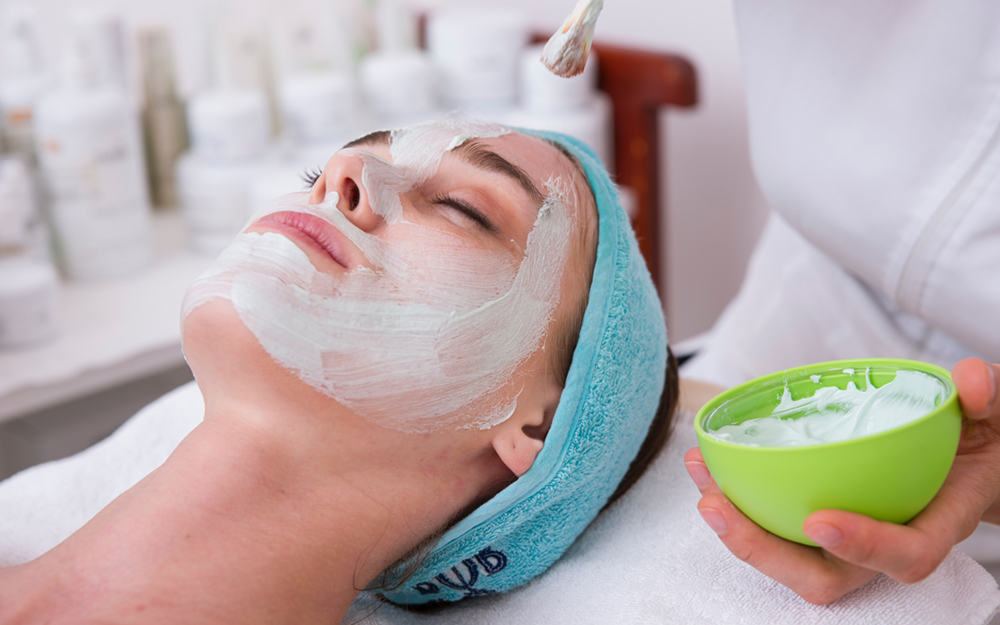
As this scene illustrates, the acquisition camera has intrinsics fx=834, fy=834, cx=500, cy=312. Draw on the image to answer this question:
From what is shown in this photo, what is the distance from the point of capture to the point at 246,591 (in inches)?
25.0

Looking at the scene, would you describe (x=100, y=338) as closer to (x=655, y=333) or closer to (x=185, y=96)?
(x=185, y=96)

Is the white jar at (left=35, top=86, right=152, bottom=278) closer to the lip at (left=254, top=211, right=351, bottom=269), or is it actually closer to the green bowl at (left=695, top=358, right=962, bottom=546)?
the lip at (left=254, top=211, right=351, bottom=269)

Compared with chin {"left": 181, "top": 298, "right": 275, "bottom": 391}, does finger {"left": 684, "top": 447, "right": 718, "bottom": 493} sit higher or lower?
lower

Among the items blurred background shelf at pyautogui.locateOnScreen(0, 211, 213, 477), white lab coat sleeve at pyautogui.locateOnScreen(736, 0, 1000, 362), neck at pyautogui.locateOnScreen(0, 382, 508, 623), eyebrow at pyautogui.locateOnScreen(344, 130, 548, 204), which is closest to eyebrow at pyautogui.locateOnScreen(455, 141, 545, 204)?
eyebrow at pyautogui.locateOnScreen(344, 130, 548, 204)

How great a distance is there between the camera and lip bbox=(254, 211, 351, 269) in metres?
0.68

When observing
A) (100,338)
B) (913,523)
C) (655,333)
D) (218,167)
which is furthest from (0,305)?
(913,523)

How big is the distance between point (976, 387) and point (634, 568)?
34cm

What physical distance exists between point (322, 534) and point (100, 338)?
0.83 m

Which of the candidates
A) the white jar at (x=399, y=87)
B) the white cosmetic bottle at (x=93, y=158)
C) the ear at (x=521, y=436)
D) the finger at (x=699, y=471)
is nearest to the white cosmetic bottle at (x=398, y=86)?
the white jar at (x=399, y=87)

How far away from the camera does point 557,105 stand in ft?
5.20

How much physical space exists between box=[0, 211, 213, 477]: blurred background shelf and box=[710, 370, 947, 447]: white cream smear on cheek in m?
0.97

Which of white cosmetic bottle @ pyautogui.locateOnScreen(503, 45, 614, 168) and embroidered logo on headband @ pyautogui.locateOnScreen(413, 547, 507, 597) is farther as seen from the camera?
white cosmetic bottle @ pyautogui.locateOnScreen(503, 45, 614, 168)

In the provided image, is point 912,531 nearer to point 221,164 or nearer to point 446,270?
point 446,270

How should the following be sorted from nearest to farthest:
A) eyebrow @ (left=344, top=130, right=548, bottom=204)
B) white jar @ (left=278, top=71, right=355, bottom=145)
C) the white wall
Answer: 1. eyebrow @ (left=344, top=130, right=548, bottom=204)
2. white jar @ (left=278, top=71, right=355, bottom=145)
3. the white wall
